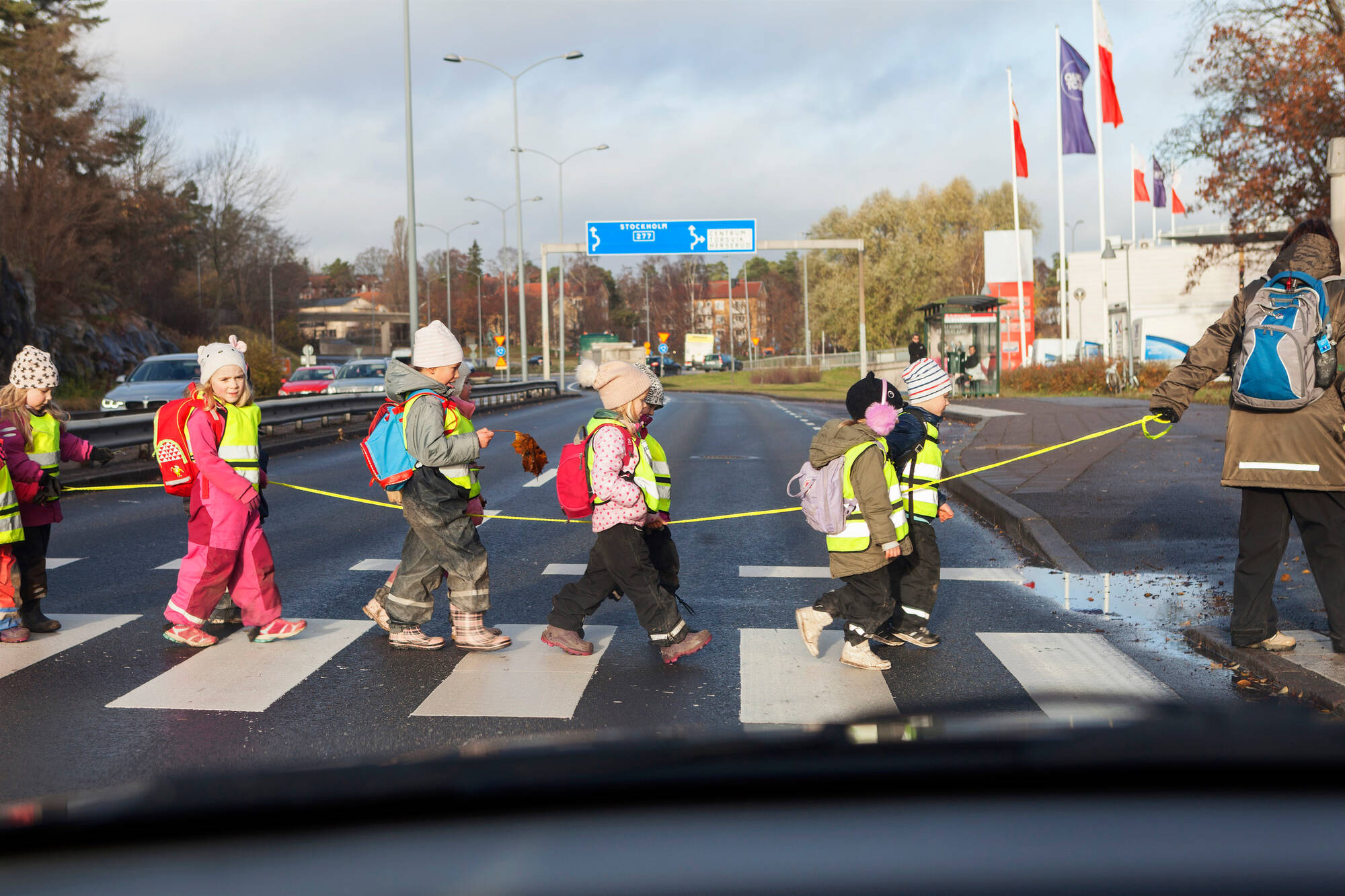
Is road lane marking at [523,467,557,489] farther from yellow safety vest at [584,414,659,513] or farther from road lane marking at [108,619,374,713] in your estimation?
yellow safety vest at [584,414,659,513]

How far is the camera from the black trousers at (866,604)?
5680mm

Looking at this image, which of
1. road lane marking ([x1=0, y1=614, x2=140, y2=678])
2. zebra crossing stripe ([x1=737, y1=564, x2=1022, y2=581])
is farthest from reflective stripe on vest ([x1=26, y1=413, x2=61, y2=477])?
zebra crossing stripe ([x1=737, y1=564, x2=1022, y2=581])

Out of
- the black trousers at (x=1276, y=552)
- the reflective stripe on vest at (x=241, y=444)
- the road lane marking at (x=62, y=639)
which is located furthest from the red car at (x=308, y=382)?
the black trousers at (x=1276, y=552)

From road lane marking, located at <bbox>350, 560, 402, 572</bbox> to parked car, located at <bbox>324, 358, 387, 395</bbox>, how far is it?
79.2 ft

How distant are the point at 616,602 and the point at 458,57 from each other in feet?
135

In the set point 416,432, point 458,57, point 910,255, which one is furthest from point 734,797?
point 910,255

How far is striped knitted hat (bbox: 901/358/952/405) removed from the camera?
6094 mm

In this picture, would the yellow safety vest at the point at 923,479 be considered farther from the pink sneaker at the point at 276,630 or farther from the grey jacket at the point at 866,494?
the pink sneaker at the point at 276,630

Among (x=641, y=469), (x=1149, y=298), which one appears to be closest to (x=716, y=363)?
(x=1149, y=298)

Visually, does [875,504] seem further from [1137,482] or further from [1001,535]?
[1137,482]

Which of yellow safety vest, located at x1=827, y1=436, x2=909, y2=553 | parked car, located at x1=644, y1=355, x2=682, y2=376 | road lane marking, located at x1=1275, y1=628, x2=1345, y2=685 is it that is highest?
parked car, located at x1=644, y1=355, x2=682, y2=376

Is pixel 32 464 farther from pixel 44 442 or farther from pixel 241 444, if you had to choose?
pixel 241 444

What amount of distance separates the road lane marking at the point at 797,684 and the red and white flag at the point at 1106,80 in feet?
112

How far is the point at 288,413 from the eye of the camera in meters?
22.4
